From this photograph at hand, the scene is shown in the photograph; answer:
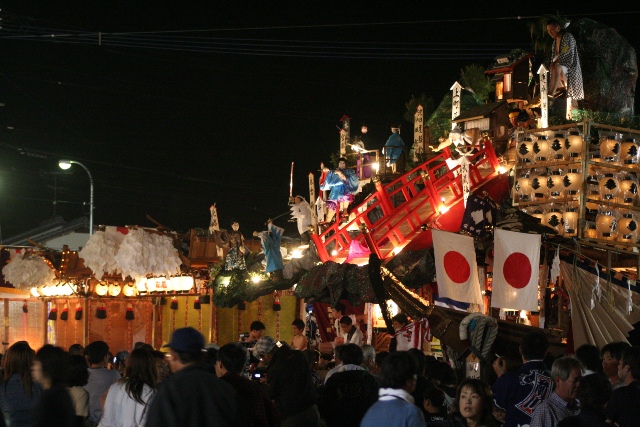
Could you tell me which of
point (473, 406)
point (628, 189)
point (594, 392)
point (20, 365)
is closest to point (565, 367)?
point (594, 392)

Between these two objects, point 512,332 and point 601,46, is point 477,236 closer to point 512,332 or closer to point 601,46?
point 512,332

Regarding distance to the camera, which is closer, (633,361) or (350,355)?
(633,361)

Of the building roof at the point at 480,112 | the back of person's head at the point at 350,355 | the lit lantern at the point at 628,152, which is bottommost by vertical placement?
the back of person's head at the point at 350,355

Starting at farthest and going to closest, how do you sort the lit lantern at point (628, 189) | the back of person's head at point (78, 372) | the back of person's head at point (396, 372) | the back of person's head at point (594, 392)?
the lit lantern at point (628, 189)
the back of person's head at point (78, 372)
the back of person's head at point (594, 392)
the back of person's head at point (396, 372)

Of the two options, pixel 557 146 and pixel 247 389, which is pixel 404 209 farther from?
pixel 247 389

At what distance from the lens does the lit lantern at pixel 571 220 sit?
16.6 metres

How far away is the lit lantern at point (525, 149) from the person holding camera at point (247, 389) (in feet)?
36.4

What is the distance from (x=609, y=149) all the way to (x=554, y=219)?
1776mm

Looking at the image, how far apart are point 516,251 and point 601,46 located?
7.19 m

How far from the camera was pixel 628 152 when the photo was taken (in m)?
17.0

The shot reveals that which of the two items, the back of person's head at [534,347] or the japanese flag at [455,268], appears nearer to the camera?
the back of person's head at [534,347]

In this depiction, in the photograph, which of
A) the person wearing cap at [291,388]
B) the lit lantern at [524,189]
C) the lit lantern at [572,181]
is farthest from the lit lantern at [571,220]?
the person wearing cap at [291,388]

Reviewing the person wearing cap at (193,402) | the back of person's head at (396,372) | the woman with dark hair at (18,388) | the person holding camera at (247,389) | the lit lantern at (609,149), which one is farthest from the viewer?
the lit lantern at (609,149)

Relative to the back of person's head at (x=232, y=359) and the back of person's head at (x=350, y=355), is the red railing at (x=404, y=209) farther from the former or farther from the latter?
the back of person's head at (x=232, y=359)
